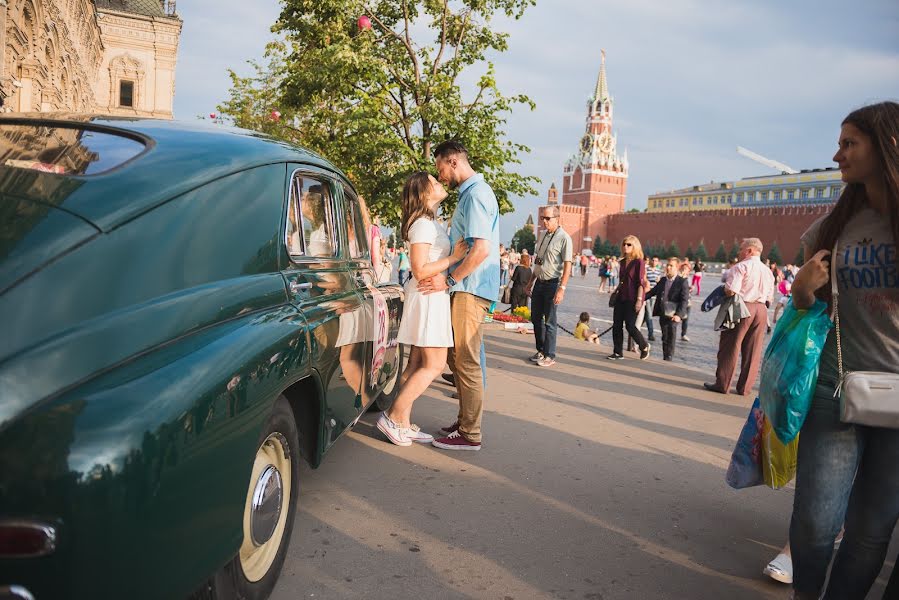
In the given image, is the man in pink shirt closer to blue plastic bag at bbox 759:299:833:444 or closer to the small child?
the small child

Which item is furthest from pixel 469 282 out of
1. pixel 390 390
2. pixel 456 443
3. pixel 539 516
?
pixel 539 516

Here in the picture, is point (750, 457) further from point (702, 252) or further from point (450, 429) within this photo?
point (702, 252)

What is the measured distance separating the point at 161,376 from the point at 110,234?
51cm

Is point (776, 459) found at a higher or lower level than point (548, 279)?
lower

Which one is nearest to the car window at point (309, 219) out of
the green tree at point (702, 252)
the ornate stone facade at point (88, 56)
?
the ornate stone facade at point (88, 56)

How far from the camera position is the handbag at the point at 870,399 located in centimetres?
232

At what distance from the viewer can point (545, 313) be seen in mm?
8758

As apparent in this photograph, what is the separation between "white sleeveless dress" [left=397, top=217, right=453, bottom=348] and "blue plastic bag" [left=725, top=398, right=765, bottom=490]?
1943 mm

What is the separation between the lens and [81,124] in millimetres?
2684

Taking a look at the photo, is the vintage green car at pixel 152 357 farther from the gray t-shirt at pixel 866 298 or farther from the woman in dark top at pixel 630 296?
the woman in dark top at pixel 630 296

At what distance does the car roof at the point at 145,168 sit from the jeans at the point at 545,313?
568 cm

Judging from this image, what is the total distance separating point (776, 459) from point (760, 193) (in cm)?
13825

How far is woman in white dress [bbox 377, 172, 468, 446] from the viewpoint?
4.54 m

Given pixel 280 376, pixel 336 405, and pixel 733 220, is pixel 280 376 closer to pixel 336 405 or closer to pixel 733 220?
pixel 336 405
